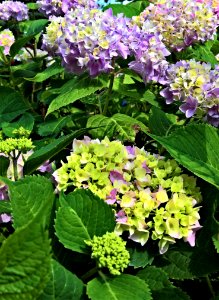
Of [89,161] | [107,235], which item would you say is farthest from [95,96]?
[107,235]

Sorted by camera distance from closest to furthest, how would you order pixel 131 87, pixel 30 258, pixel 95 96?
pixel 30 258
pixel 131 87
pixel 95 96

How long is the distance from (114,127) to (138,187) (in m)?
0.49

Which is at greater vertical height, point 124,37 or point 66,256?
point 124,37

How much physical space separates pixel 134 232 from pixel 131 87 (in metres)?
0.75

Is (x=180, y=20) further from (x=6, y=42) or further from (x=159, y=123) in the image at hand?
(x=6, y=42)

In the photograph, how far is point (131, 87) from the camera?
183 cm

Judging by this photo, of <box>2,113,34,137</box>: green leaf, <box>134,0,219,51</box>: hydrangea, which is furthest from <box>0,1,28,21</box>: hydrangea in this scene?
<box>2,113,34,137</box>: green leaf

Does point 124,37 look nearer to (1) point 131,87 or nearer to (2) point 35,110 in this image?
(1) point 131,87

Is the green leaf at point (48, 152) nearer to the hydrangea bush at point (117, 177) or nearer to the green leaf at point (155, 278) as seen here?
the hydrangea bush at point (117, 177)

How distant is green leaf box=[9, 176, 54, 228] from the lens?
1.02m

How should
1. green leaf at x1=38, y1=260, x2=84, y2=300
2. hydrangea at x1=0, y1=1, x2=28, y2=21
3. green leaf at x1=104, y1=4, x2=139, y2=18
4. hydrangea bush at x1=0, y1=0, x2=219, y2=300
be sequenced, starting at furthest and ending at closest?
1. hydrangea at x1=0, y1=1, x2=28, y2=21
2. green leaf at x1=104, y1=4, x2=139, y2=18
3. hydrangea bush at x1=0, y1=0, x2=219, y2=300
4. green leaf at x1=38, y1=260, x2=84, y2=300

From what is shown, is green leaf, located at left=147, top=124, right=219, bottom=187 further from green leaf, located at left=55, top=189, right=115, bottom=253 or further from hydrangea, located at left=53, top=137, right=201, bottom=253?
green leaf, located at left=55, top=189, right=115, bottom=253

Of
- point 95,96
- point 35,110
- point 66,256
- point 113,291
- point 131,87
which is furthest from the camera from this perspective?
point 35,110

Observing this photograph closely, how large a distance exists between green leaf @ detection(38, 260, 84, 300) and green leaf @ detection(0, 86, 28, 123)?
1080mm
